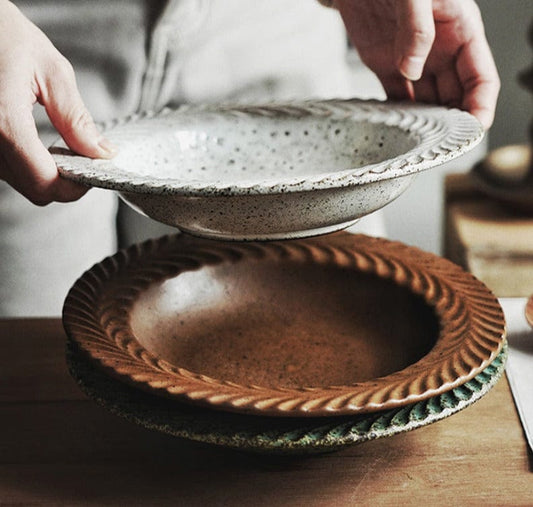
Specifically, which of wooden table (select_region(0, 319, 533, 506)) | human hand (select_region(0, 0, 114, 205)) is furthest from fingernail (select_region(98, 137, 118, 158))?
wooden table (select_region(0, 319, 533, 506))

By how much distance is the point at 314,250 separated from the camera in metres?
0.78

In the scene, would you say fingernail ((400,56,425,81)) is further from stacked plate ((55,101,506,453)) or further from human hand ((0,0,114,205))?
human hand ((0,0,114,205))

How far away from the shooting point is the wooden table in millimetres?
566

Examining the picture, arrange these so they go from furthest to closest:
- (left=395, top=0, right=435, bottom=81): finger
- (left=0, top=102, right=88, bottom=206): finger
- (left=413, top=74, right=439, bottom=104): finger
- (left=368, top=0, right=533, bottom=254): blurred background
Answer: (left=368, top=0, right=533, bottom=254): blurred background < (left=413, top=74, right=439, bottom=104): finger < (left=395, top=0, right=435, bottom=81): finger < (left=0, top=102, right=88, bottom=206): finger

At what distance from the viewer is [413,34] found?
0.79 meters

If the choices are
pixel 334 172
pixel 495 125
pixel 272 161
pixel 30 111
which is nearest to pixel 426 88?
pixel 272 161

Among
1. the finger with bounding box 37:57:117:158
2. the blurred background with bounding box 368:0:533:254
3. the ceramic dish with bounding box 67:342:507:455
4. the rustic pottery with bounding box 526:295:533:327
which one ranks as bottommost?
the blurred background with bounding box 368:0:533:254

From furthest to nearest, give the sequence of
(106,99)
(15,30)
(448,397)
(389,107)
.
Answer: (106,99), (389,107), (15,30), (448,397)

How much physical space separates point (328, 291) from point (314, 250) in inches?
1.7

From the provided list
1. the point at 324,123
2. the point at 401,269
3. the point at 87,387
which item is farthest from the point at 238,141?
the point at 87,387

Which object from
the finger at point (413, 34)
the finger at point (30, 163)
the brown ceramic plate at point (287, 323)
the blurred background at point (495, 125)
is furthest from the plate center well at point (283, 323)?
the blurred background at point (495, 125)

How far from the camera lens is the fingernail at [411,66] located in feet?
2.62

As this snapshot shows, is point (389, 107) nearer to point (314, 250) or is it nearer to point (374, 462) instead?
point (314, 250)

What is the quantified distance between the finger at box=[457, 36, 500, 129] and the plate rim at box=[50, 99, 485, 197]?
0.09m
